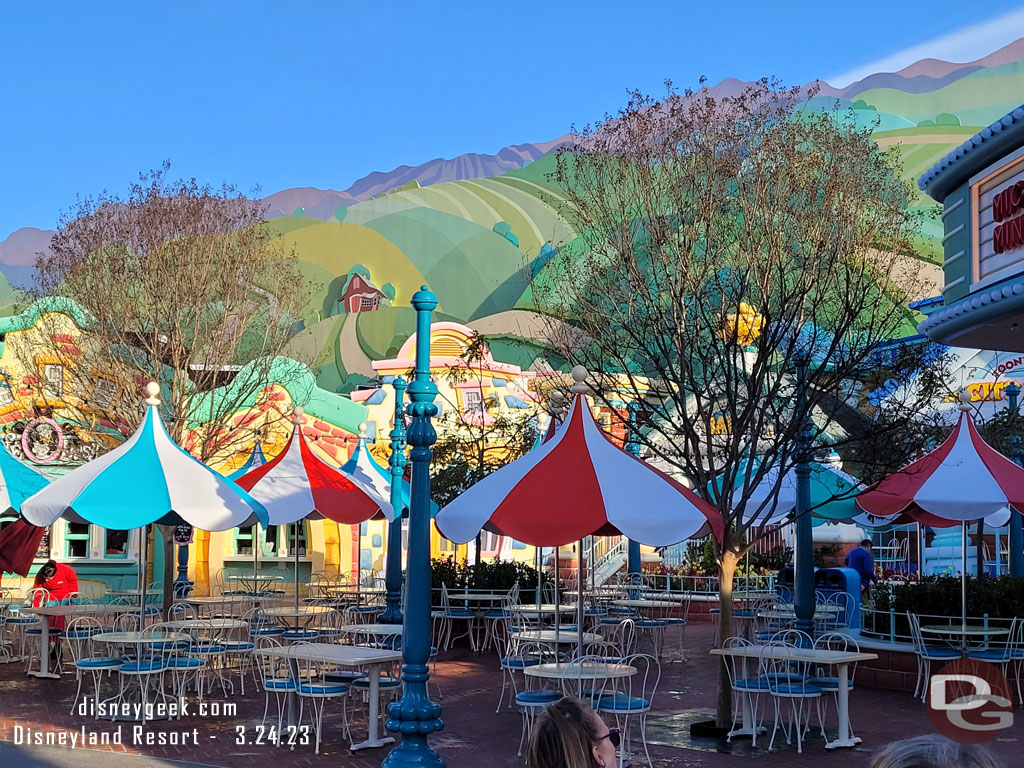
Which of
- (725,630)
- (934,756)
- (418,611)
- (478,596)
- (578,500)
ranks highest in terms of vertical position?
(578,500)

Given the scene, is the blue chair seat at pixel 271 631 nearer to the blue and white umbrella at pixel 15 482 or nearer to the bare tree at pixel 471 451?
the blue and white umbrella at pixel 15 482

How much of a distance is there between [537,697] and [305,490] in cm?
610

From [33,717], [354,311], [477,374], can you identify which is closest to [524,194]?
[354,311]

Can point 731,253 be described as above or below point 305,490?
above

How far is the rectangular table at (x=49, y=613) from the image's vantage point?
13.8m

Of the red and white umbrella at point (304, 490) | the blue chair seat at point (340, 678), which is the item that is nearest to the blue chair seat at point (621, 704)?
the blue chair seat at point (340, 678)

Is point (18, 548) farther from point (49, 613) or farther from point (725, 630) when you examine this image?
point (725, 630)

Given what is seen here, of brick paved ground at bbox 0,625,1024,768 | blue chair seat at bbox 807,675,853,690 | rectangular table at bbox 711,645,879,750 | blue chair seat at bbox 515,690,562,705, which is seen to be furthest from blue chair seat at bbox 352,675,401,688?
blue chair seat at bbox 807,675,853,690

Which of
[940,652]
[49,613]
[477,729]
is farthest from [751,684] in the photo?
[49,613]

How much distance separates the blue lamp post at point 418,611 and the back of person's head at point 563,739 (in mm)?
5597

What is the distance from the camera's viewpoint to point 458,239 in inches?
2667

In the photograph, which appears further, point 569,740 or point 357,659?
point 357,659

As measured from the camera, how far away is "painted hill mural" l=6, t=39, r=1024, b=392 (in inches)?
2307

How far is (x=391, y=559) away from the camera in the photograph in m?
15.2
